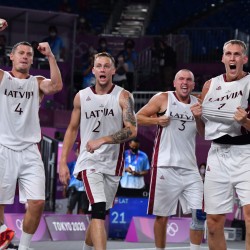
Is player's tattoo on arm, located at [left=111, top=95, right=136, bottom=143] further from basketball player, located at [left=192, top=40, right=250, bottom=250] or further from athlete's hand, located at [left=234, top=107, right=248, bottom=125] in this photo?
athlete's hand, located at [left=234, top=107, right=248, bottom=125]

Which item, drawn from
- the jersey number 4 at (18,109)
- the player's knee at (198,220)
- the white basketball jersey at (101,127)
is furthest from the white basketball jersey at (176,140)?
the jersey number 4 at (18,109)

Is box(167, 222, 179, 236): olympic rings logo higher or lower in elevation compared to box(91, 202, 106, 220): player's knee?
lower

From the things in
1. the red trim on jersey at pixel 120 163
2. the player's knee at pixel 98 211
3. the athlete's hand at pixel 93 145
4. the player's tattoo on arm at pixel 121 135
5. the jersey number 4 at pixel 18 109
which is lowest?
the player's knee at pixel 98 211

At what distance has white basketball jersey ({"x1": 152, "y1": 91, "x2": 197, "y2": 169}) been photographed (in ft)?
36.3

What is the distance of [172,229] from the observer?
1570cm

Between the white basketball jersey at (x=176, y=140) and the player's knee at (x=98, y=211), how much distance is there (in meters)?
1.55

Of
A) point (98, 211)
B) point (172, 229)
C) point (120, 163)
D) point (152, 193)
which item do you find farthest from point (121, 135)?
point (172, 229)

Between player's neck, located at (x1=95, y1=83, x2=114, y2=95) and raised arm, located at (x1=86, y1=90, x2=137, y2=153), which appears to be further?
player's neck, located at (x1=95, y1=83, x2=114, y2=95)

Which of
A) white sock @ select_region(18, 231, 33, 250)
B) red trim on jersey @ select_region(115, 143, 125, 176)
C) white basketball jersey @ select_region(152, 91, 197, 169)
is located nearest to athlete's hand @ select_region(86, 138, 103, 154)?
red trim on jersey @ select_region(115, 143, 125, 176)

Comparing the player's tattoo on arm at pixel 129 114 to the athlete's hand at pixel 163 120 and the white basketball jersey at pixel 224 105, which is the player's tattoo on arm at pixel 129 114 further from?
the white basketball jersey at pixel 224 105

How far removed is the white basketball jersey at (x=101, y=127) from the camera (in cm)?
1014

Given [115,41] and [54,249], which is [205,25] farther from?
[54,249]

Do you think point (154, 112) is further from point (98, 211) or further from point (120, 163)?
point (98, 211)

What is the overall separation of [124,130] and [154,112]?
1.41 meters
